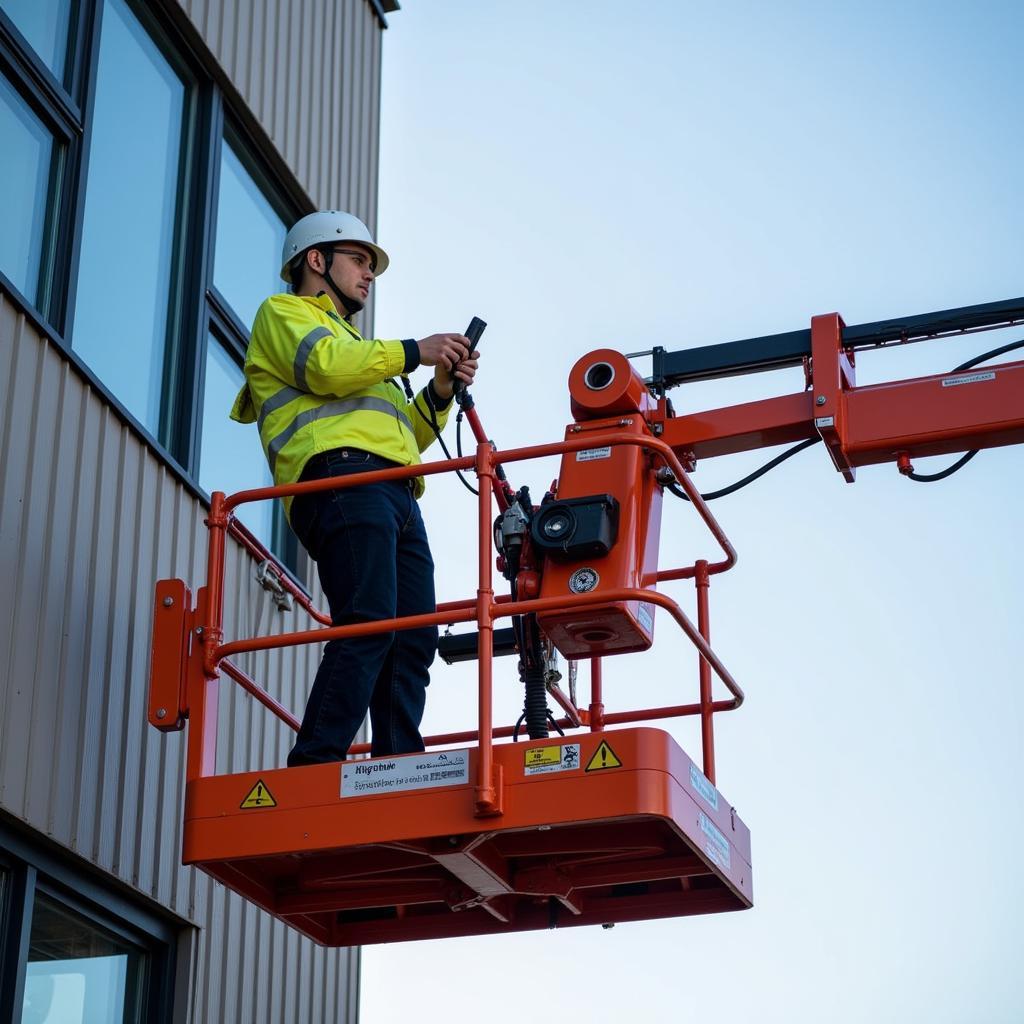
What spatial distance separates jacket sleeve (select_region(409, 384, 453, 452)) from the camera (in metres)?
8.02

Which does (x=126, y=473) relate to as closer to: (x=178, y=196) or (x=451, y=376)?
(x=451, y=376)

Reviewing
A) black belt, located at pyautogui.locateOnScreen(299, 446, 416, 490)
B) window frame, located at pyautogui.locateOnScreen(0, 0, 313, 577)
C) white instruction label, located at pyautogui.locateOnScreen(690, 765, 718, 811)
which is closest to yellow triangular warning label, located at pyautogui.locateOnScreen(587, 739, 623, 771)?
white instruction label, located at pyautogui.locateOnScreen(690, 765, 718, 811)

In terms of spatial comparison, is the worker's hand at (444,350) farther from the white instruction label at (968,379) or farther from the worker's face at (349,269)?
the white instruction label at (968,379)

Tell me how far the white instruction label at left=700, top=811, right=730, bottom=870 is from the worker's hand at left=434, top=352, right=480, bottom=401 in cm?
212

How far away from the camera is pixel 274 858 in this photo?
7.03m

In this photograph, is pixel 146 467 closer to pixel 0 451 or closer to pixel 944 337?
pixel 0 451

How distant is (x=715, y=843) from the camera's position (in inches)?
279

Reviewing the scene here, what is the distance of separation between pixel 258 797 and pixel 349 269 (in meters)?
2.60

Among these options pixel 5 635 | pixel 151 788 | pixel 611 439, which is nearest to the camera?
Answer: pixel 611 439

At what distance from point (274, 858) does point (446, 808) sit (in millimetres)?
837

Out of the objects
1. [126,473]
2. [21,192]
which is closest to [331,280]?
[126,473]

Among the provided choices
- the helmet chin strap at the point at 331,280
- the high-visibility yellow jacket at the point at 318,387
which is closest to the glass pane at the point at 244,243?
the helmet chin strap at the point at 331,280

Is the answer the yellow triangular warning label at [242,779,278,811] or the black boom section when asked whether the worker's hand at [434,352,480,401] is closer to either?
the black boom section

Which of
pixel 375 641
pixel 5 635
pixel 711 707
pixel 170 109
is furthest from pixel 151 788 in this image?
pixel 170 109
